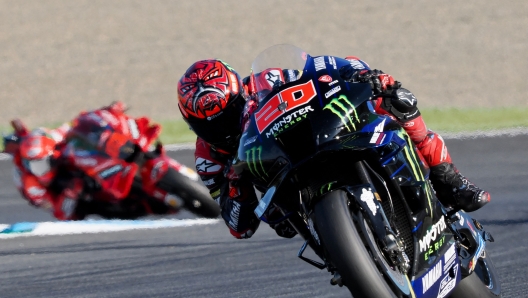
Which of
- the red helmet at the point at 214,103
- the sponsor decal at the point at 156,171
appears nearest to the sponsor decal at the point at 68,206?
the sponsor decal at the point at 156,171

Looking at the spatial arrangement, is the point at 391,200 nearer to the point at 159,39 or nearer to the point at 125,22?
the point at 159,39

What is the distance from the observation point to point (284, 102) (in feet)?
10.7

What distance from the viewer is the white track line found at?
626 centimetres

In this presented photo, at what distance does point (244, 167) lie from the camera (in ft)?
11.0

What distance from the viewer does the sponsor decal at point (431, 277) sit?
3.35 metres

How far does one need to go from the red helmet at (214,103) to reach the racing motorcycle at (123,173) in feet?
7.59

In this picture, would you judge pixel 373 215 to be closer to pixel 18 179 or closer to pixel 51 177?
pixel 51 177

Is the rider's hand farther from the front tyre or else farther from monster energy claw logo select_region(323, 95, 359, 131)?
the front tyre

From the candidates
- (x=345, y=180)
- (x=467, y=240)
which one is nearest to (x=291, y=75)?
(x=345, y=180)

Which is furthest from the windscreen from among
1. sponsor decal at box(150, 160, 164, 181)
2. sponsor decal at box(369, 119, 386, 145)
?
Answer: sponsor decal at box(150, 160, 164, 181)

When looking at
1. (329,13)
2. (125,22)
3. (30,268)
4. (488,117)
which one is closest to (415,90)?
(488,117)

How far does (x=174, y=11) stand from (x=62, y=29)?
219 cm

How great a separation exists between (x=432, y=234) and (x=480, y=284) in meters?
0.62

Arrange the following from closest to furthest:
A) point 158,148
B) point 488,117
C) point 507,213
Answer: point 507,213 < point 158,148 < point 488,117
